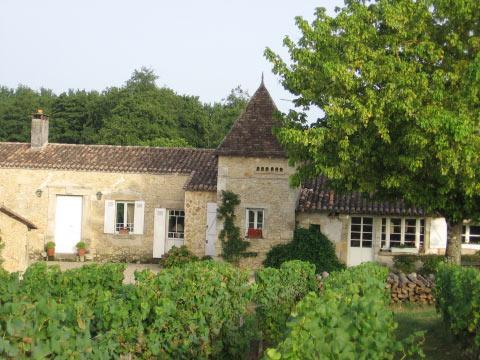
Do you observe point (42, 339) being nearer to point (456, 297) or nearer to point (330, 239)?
point (456, 297)

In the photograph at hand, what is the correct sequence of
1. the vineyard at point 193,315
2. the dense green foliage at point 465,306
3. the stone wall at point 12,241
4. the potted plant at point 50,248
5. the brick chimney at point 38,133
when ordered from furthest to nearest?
the brick chimney at point 38,133 → the potted plant at point 50,248 → the stone wall at point 12,241 → the dense green foliage at point 465,306 → the vineyard at point 193,315

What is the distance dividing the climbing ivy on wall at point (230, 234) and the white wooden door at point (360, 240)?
143 inches

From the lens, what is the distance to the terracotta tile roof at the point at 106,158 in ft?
87.6

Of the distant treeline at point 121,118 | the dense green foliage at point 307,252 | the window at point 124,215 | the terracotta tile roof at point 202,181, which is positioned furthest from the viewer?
the distant treeline at point 121,118

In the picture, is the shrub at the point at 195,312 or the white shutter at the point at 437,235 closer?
the shrub at the point at 195,312

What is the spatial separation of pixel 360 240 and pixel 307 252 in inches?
99.0

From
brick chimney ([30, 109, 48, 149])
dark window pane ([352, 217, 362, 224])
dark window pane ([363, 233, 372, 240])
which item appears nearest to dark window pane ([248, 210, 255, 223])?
dark window pane ([352, 217, 362, 224])

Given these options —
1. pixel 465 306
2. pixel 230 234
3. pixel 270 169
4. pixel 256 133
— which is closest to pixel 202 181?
pixel 230 234

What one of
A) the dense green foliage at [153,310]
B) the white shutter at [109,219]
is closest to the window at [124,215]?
the white shutter at [109,219]

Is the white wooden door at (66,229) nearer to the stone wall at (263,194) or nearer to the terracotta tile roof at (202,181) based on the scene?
the terracotta tile roof at (202,181)

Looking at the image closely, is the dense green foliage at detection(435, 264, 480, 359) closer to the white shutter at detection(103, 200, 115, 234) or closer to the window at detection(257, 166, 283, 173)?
the window at detection(257, 166, 283, 173)

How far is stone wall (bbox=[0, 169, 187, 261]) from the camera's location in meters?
26.4

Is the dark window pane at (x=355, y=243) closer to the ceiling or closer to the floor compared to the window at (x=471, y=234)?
closer to the floor

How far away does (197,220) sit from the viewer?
81.6ft
